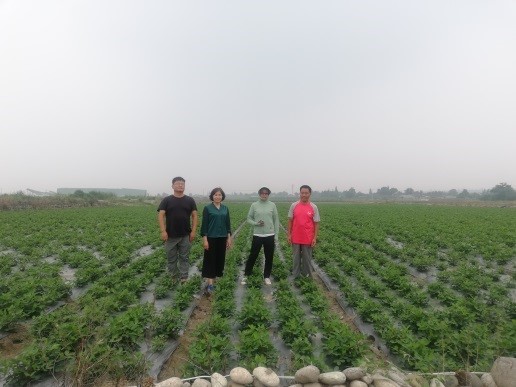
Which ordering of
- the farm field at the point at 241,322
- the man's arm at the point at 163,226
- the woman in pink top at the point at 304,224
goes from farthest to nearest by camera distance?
the woman in pink top at the point at 304,224
the man's arm at the point at 163,226
the farm field at the point at 241,322

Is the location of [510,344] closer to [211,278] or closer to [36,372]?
[211,278]

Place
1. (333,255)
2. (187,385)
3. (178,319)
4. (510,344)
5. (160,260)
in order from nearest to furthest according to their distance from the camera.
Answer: (187,385)
(510,344)
(178,319)
(160,260)
(333,255)

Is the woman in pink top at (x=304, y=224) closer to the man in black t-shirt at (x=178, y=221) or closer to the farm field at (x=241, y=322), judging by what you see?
the farm field at (x=241, y=322)

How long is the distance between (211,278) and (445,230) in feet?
43.8

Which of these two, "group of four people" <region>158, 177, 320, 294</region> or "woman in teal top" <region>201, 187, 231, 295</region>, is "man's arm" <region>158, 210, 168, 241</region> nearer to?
"group of four people" <region>158, 177, 320, 294</region>

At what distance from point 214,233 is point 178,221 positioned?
2.45ft

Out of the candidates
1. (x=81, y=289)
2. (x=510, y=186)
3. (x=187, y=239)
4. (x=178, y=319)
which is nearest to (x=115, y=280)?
(x=81, y=289)

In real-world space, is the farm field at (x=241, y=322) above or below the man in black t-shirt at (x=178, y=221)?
below

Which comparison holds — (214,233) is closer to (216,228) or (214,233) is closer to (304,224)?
(216,228)

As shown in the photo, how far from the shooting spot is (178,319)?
443cm

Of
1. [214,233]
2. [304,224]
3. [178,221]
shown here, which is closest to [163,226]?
[178,221]

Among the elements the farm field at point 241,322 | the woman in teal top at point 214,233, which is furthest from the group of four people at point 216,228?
the farm field at point 241,322

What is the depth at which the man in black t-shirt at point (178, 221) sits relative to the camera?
6039 millimetres

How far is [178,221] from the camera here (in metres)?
6.15
